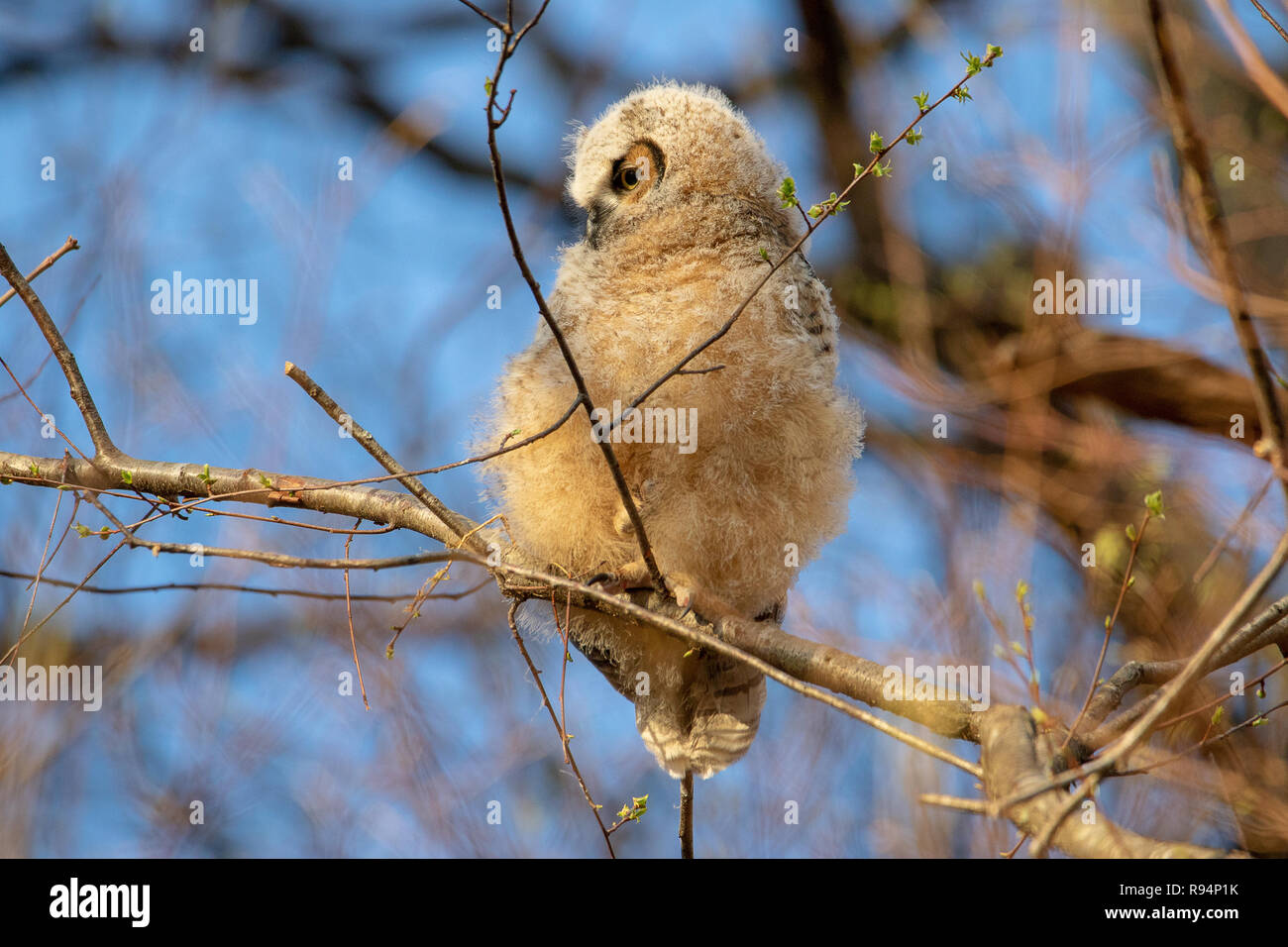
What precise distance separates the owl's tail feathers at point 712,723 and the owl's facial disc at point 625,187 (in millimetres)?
1412

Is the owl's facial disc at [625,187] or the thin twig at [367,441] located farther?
the owl's facial disc at [625,187]

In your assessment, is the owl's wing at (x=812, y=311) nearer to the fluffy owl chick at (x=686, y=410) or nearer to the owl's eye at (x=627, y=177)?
the fluffy owl chick at (x=686, y=410)

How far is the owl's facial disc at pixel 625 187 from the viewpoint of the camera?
3365 millimetres

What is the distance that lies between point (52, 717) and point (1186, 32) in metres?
6.41

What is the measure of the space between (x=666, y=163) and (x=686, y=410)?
2.89 feet

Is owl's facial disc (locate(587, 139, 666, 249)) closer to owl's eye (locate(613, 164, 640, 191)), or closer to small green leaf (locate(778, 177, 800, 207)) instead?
owl's eye (locate(613, 164, 640, 191))

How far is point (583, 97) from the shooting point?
29.3ft

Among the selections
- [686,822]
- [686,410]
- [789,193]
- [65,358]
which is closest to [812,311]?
[686,410]

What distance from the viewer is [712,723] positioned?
3.49 m

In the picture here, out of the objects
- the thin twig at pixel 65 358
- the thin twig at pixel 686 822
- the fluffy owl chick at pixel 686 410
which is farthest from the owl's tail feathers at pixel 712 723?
the thin twig at pixel 65 358

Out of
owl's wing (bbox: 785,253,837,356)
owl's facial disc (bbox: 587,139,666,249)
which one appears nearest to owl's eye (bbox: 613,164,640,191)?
owl's facial disc (bbox: 587,139,666,249)

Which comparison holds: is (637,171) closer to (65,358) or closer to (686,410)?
(686,410)

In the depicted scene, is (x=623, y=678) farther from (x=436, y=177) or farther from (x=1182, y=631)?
(x=436, y=177)

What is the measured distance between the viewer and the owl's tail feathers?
348 centimetres
